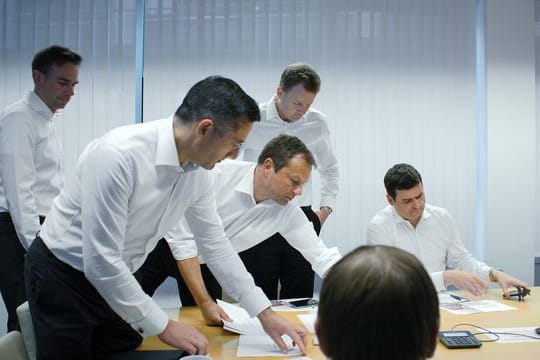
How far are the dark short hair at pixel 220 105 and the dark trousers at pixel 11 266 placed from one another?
1.58m

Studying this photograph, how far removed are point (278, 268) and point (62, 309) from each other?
4.83 feet

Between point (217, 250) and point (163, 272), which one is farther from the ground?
point (217, 250)

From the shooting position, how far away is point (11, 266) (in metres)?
2.55

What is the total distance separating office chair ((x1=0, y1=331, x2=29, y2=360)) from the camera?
4.60 ft

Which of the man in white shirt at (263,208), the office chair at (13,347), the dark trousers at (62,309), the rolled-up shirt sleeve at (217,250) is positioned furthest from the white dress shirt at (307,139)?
the office chair at (13,347)

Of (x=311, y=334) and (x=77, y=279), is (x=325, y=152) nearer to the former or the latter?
(x=311, y=334)

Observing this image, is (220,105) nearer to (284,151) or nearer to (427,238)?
(284,151)

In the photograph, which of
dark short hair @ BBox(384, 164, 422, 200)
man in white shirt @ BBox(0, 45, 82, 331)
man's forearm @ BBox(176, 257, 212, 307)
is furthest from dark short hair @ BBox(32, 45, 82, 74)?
dark short hair @ BBox(384, 164, 422, 200)

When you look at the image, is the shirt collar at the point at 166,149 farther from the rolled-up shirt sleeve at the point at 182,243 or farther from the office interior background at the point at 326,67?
the office interior background at the point at 326,67

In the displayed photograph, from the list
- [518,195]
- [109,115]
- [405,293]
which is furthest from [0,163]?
[518,195]

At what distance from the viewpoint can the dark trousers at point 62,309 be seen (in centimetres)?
146

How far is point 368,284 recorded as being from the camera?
744mm

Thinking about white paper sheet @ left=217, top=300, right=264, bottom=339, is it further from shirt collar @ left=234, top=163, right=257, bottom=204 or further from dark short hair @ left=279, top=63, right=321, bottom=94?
dark short hair @ left=279, top=63, right=321, bottom=94

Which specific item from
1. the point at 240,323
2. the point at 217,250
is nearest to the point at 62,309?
the point at 217,250
